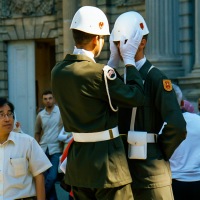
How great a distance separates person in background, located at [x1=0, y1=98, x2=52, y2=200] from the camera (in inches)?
207

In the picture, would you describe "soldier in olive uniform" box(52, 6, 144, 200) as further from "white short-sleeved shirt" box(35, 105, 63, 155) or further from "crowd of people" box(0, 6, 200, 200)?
"white short-sleeved shirt" box(35, 105, 63, 155)

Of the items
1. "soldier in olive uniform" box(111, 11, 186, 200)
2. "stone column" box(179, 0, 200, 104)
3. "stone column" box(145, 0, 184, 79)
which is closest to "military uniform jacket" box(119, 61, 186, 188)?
"soldier in olive uniform" box(111, 11, 186, 200)

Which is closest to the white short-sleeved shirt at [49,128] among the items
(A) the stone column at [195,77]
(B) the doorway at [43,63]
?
(A) the stone column at [195,77]

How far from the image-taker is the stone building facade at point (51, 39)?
1656 cm

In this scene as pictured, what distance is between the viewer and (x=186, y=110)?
649cm

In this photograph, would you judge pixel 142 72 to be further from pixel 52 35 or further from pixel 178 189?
pixel 52 35

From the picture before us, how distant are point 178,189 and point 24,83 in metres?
14.4

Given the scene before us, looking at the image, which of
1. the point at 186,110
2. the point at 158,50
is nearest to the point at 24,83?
the point at 158,50

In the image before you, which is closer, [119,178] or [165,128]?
[119,178]

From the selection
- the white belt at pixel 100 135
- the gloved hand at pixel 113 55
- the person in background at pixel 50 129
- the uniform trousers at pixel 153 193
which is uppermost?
the gloved hand at pixel 113 55

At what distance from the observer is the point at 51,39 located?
20.3 meters

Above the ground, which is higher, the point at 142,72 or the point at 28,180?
the point at 142,72

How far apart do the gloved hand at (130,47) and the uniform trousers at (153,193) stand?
85cm

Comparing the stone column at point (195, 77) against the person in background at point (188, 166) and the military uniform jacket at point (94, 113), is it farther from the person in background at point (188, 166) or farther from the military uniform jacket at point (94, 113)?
the military uniform jacket at point (94, 113)
